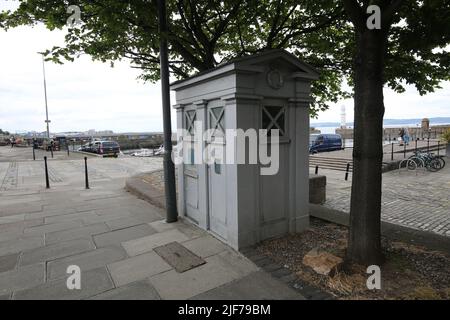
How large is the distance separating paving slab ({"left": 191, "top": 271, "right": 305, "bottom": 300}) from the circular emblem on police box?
2.85 m

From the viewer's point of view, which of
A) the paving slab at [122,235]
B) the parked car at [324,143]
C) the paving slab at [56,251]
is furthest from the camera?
the parked car at [324,143]

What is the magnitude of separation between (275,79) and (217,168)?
1.73 meters

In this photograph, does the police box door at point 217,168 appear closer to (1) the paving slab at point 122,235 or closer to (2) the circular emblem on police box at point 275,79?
(2) the circular emblem on police box at point 275,79

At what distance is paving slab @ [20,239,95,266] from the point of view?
14.3 ft

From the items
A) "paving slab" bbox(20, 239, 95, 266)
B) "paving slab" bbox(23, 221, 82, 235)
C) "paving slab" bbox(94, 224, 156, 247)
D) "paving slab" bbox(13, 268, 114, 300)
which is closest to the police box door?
"paving slab" bbox(94, 224, 156, 247)

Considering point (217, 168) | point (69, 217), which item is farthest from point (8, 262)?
point (217, 168)

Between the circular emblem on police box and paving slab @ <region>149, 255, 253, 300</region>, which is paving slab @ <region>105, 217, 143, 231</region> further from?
the circular emblem on police box

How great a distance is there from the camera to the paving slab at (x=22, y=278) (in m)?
3.57

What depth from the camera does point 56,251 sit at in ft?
15.3

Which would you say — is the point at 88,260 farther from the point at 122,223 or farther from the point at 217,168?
the point at 217,168

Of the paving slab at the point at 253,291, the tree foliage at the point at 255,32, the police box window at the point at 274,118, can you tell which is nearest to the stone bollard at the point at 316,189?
the tree foliage at the point at 255,32

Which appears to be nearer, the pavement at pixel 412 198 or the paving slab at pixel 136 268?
the paving slab at pixel 136 268
